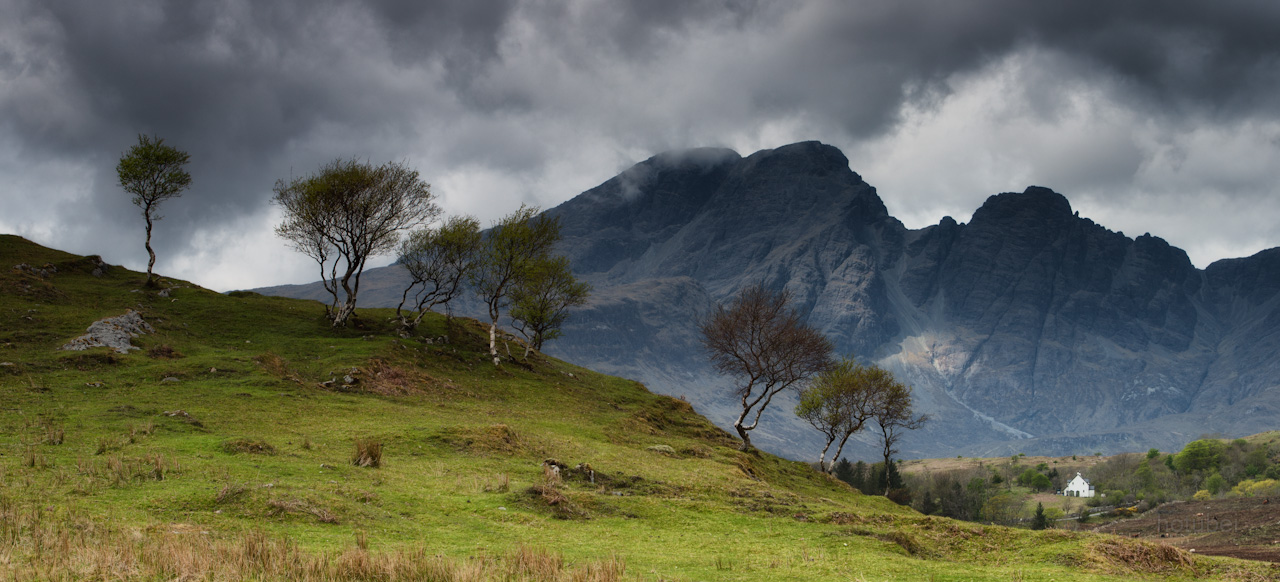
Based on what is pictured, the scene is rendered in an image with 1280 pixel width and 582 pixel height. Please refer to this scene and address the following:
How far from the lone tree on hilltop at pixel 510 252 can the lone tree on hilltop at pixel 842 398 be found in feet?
98.6

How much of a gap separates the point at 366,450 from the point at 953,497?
127633 millimetres

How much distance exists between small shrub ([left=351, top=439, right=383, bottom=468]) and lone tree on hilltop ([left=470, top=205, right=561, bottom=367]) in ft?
107

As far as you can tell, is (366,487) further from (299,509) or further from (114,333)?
(114,333)

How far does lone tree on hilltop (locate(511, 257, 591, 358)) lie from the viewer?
7112cm

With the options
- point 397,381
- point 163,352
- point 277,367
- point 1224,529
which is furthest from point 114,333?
point 1224,529

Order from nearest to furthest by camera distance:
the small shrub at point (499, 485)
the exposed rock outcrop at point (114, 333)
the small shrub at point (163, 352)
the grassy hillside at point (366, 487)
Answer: the grassy hillside at point (366, 487)
the small shrub at point (499, 485)
the exposed rock outcrop at point (114, 333)
the small shrub at point (163, 352)

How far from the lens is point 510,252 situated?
62.7 metres

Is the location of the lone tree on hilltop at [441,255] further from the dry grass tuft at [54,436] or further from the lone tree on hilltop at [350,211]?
A: the dry grass tuft at [54,436]

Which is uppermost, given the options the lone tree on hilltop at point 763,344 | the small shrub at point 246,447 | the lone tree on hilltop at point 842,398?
the lone tree on hilltop at point 763,344

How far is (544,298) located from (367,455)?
47248mm

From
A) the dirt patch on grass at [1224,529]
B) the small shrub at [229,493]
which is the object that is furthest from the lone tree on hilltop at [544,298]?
the small shrub at [229,493]

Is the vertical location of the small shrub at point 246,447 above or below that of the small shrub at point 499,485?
below

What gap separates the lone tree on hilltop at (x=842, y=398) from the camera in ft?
239

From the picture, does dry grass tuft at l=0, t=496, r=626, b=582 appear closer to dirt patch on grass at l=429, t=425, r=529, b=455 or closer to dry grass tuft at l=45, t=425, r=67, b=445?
dry grass tuft at l=45, t=425, r=67, b=445
